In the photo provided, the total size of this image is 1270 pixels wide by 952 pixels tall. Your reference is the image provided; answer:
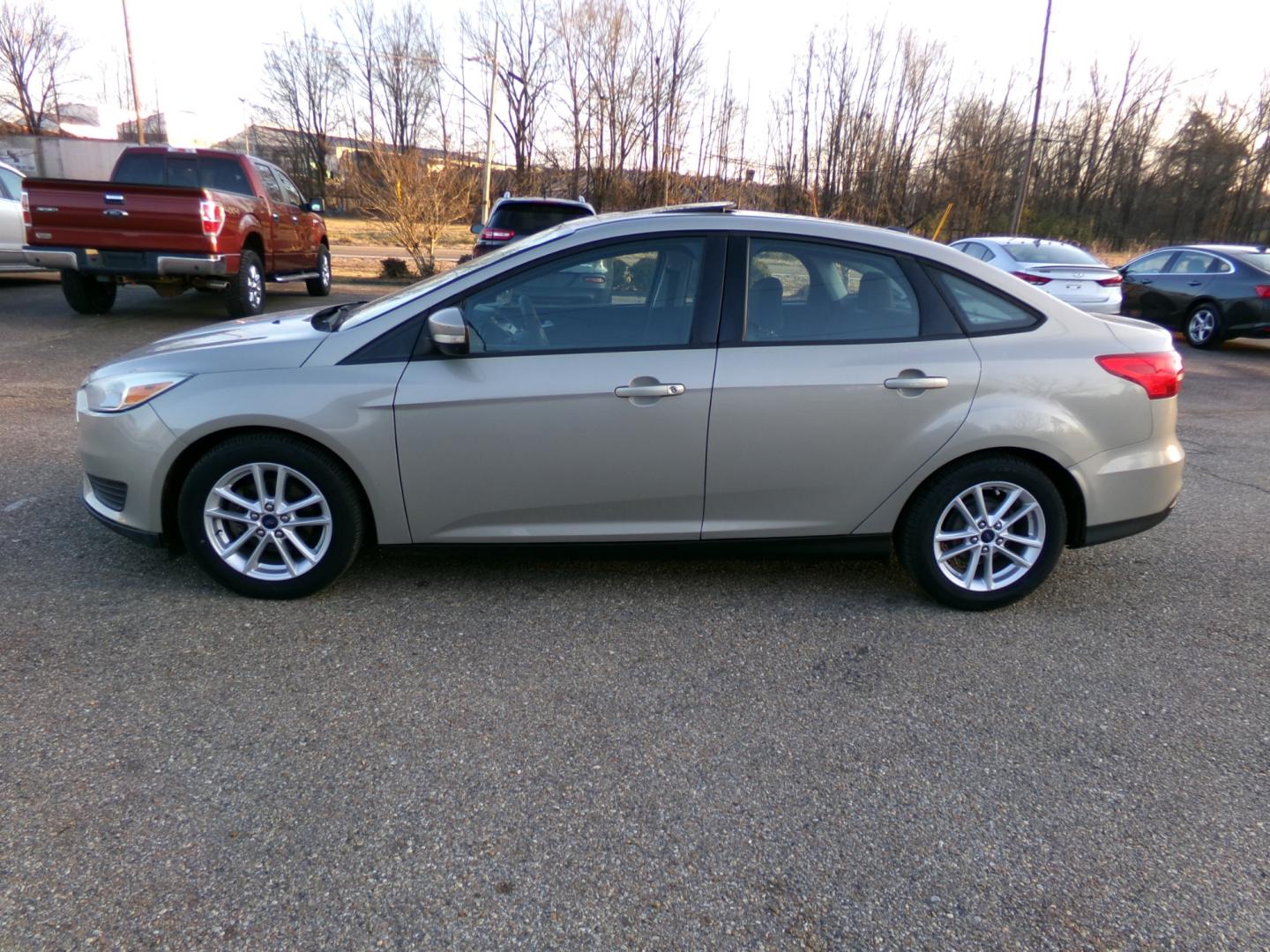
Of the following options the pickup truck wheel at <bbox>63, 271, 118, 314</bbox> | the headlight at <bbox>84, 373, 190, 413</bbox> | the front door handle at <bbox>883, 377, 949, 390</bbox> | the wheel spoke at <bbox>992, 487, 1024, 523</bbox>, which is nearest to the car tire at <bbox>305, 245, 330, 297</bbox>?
the pickup truck wheel at <bbox>63, 271, 118, 314</bbox>

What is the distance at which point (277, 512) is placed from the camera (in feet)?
12.1

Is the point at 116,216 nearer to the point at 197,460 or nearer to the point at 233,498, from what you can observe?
the point at 197,460

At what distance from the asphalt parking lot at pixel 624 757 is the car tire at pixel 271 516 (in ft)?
0.47

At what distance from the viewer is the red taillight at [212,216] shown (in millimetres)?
9648

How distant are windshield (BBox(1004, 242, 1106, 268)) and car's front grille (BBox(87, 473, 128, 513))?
11.5 m

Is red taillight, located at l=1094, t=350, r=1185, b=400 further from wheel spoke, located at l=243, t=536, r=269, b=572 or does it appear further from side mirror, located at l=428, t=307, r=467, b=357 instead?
wheel spoke, located at l=243, t=536, r=269, b=572

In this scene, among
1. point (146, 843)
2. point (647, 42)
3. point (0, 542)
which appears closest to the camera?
point (146, 843)

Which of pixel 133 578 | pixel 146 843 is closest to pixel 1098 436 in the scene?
pixel 146 843

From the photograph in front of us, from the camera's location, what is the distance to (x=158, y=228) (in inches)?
381

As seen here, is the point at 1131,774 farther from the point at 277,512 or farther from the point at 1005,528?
the point at 277,512

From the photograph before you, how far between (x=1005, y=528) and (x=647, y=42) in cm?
2710

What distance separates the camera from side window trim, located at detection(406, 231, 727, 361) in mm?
3629

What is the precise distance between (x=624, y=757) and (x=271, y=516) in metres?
1.86

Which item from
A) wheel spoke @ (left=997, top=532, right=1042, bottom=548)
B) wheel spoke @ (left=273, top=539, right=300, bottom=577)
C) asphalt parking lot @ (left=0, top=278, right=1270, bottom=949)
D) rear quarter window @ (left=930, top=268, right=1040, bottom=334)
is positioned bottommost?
asphalt parking lot @ (left=0, top=278, right=1270, bottom=949)
